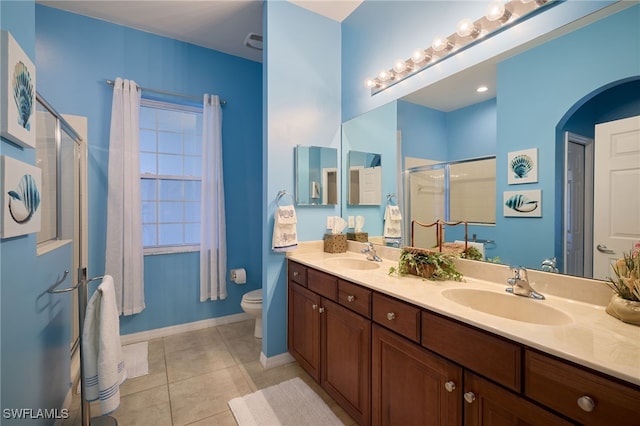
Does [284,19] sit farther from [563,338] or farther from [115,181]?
[563,338]

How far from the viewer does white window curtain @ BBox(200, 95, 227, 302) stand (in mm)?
2805

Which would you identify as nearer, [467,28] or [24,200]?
[24,200]

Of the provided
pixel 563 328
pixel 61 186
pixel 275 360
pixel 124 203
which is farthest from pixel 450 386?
pixel 124 203

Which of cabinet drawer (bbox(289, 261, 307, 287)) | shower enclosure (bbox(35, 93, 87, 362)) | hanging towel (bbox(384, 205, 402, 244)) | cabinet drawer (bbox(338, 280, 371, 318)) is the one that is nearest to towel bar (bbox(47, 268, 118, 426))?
shower enclosure (bbox(35, 93, 87, 362))

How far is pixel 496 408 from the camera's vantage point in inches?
34.0

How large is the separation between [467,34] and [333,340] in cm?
194

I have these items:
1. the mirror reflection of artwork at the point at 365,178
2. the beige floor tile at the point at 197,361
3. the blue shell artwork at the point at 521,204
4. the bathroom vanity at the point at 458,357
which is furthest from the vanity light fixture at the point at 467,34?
the beige floor tile at the point at 197,361

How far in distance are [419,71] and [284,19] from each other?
1236 mm

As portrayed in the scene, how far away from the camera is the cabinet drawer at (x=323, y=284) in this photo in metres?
1.64

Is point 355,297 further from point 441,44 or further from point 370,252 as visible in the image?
point 441,44

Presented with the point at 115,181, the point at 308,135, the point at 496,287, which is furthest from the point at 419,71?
the point at 115,181

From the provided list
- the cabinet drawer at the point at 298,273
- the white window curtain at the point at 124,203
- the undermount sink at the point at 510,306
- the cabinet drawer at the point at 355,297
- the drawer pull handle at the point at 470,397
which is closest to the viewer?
the drawer pull handle at the point at 470,397

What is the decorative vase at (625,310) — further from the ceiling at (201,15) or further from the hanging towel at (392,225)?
the ceiling at (201,15)

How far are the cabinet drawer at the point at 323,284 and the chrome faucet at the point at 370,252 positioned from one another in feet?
1.57
